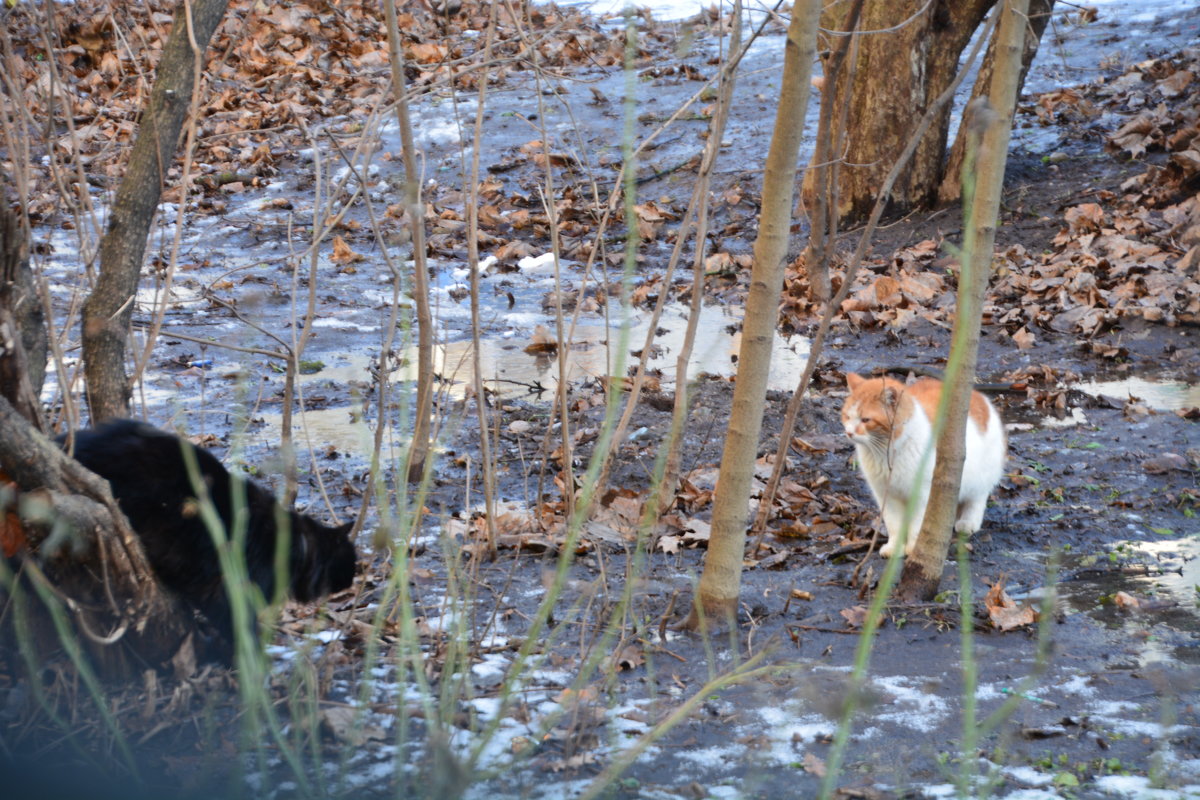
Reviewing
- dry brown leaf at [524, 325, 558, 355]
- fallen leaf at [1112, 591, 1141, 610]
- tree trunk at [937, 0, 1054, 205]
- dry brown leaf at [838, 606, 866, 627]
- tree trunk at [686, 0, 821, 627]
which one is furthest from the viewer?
tree trunk at [937, 0, 1054, 205]

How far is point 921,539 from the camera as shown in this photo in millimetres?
3104

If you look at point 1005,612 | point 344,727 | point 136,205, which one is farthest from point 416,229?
point 1005,612

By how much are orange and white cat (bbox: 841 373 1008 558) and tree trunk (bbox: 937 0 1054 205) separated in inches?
121

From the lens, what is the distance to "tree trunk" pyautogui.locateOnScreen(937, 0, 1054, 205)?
255 inches

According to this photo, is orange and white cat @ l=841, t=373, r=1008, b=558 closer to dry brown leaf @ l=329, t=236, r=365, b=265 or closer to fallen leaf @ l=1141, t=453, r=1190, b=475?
fallen leaf @ l=1141, t=453, r=1190, b=475

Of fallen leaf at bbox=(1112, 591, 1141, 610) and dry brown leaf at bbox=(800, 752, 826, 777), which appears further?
fallen leaf at bbox=(1112, 591, 1141, 610)

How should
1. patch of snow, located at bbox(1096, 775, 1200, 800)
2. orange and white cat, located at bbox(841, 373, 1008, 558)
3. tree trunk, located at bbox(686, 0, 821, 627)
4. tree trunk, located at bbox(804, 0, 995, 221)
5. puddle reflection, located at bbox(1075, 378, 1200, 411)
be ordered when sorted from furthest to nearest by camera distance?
tree trunk, located at bbox(804, 0, 995, 221)
puddle reflection, located at bbox(1075, 378, 1200, 411)
orange and white cat, located at bbox(841, 373, 1008, 558)
tree trunk, located at bbox(686, 0, 821, 627)
patch of snow, located at bbox(1096, 775, 1200, 800)

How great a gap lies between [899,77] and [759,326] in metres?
4.91

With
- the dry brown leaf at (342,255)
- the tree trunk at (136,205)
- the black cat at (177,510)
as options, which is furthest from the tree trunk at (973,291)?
the dry brown leaf at (342,255)

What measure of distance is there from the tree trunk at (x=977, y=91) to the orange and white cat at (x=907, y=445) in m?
3.08

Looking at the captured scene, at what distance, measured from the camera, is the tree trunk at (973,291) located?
2580 millimetres

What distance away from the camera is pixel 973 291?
2.72m

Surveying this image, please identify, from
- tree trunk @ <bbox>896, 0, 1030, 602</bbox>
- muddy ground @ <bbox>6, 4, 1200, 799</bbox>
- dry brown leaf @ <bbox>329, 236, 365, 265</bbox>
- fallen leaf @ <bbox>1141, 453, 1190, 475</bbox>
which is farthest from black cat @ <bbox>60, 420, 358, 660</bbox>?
dry brown leaf @ <bbox>329, 236, 365, 265</bbox>

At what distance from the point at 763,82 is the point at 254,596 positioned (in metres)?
9.12
